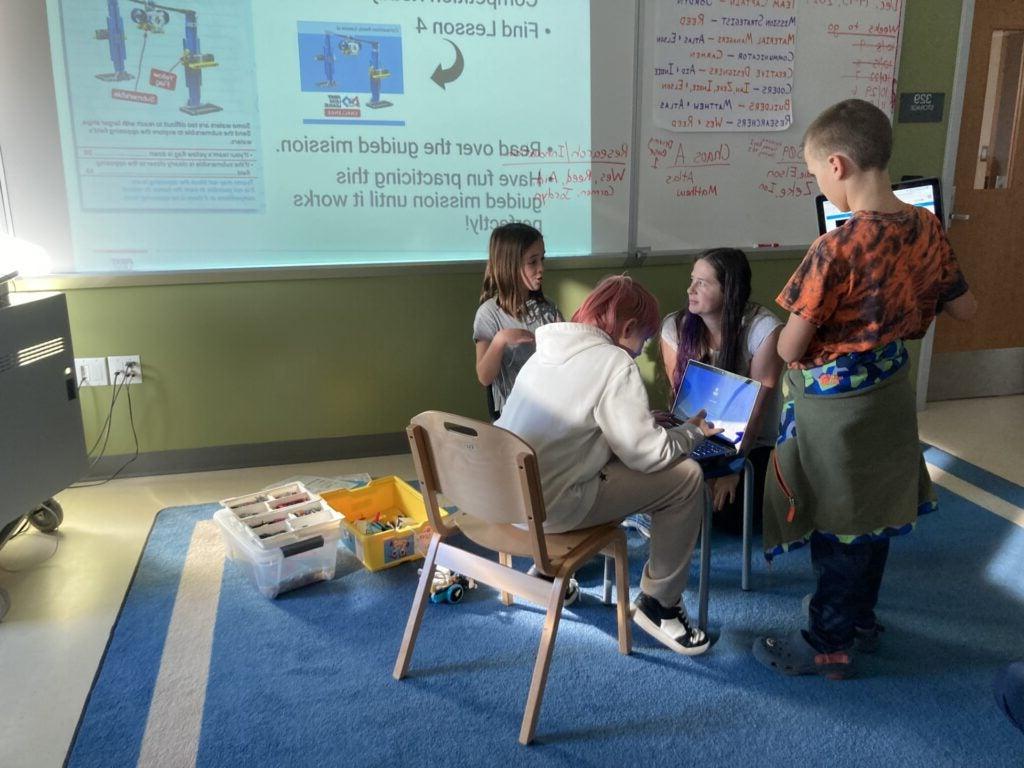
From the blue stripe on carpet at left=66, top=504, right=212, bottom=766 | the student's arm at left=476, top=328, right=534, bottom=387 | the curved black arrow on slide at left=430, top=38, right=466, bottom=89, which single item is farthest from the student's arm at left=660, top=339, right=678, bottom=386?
the blue stripe on carpet at left=66, top=504, right=212, bottom=766

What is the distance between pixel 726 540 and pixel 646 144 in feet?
5.60

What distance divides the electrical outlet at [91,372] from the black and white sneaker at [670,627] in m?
2.29

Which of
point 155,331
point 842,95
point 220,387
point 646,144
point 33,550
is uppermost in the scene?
point 842,95

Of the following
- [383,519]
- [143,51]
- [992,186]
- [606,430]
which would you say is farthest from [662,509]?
[992,186]

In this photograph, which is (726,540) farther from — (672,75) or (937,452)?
(672,75)

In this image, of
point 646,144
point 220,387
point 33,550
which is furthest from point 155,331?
point 646,144

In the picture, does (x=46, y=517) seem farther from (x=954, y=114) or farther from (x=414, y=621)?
(x=954, y=114)

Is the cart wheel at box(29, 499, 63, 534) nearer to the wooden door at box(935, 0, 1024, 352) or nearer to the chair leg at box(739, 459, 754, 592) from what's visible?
the chair leg at box(739, 459, 754, 592)

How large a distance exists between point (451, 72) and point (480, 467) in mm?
2031

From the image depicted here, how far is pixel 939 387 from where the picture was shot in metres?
4.14

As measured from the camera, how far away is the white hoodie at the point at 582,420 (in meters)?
1.75

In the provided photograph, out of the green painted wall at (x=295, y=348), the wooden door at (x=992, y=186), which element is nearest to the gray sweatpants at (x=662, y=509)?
the green painted wall at (x=295, y=348)

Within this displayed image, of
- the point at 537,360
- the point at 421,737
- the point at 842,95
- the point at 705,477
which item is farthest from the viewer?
the point at 842,95

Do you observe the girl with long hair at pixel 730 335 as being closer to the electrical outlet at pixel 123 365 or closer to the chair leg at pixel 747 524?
the chair leg at pixel 747 524
